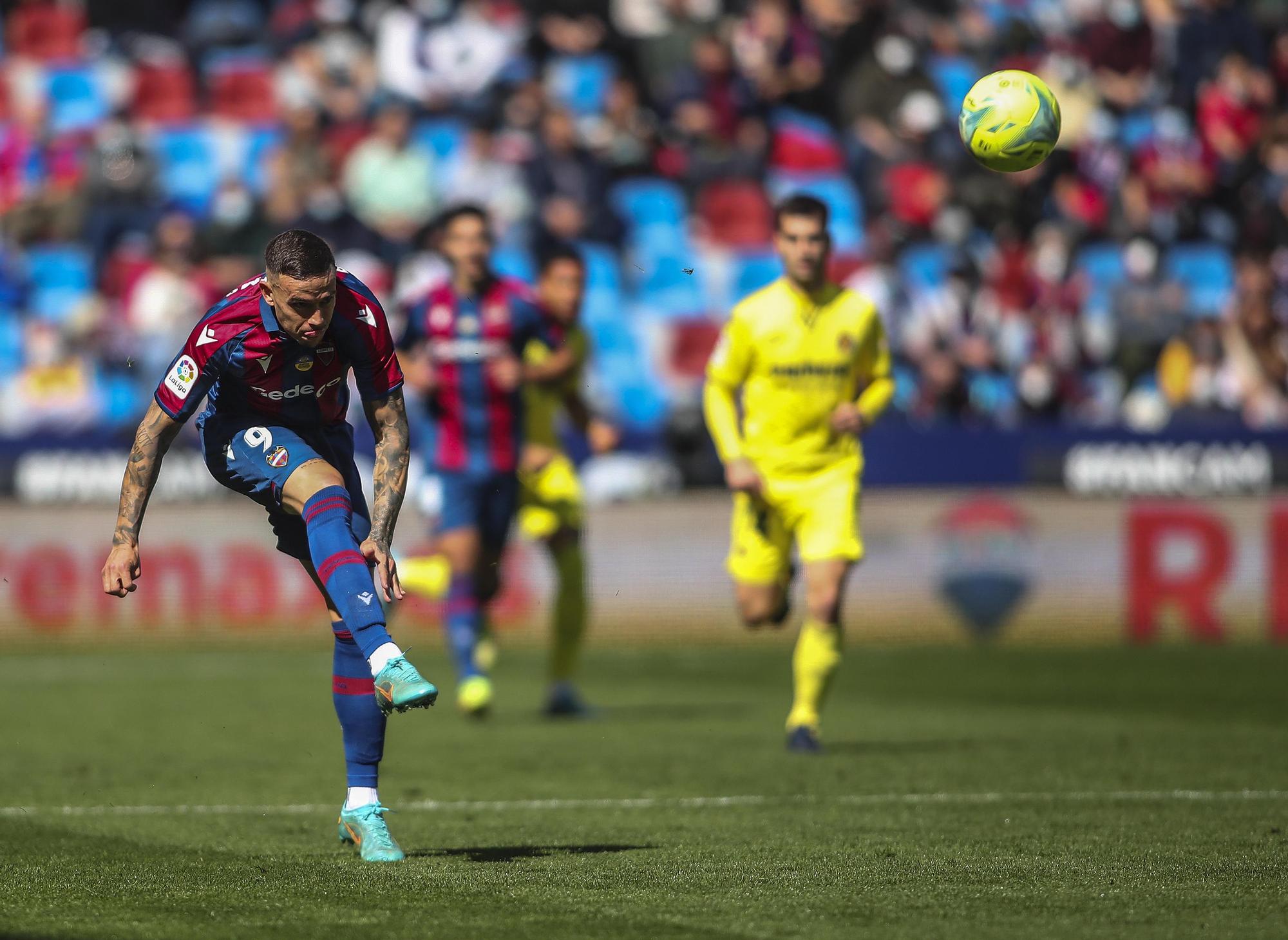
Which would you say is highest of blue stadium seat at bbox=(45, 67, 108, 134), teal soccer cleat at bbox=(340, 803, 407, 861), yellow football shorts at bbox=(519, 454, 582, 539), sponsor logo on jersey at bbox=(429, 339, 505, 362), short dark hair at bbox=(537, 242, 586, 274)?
blue stadium seat at bbox=(45, 67, 108, 134)

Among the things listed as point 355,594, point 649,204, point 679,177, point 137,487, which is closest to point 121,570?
point 137,487

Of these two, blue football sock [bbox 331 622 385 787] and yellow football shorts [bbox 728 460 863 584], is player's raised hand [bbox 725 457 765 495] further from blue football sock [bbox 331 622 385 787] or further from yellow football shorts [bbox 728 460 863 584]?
blue football sock [bbox 331 622 385 787]

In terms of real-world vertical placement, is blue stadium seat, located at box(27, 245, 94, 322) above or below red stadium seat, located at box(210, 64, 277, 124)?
below

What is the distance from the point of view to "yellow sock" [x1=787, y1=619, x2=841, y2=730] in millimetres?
9891

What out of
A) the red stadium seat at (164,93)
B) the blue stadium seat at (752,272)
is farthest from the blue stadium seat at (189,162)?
the blue stadium seat at (752,272)

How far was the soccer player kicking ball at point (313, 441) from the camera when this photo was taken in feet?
20.9

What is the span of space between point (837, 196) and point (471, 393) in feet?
32.0

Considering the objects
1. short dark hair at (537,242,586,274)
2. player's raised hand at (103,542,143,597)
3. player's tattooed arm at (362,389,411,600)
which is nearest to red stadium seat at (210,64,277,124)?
short dark hair at (537,242,586,274)

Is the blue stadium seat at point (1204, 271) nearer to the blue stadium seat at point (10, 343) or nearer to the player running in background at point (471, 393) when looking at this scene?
the player running in background at point (471, 393)

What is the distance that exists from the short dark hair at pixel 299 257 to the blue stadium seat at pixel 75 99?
49.3ft

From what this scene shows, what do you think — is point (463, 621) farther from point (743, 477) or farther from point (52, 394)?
point (52, 394)

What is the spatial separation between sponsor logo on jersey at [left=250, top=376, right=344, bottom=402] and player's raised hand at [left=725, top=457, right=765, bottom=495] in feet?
11.2

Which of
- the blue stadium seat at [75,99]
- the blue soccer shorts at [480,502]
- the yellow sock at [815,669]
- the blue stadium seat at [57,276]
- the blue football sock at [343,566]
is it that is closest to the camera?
the blue football sock at [343,566]

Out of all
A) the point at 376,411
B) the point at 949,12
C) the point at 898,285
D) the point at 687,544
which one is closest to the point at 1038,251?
the point at 898,285
